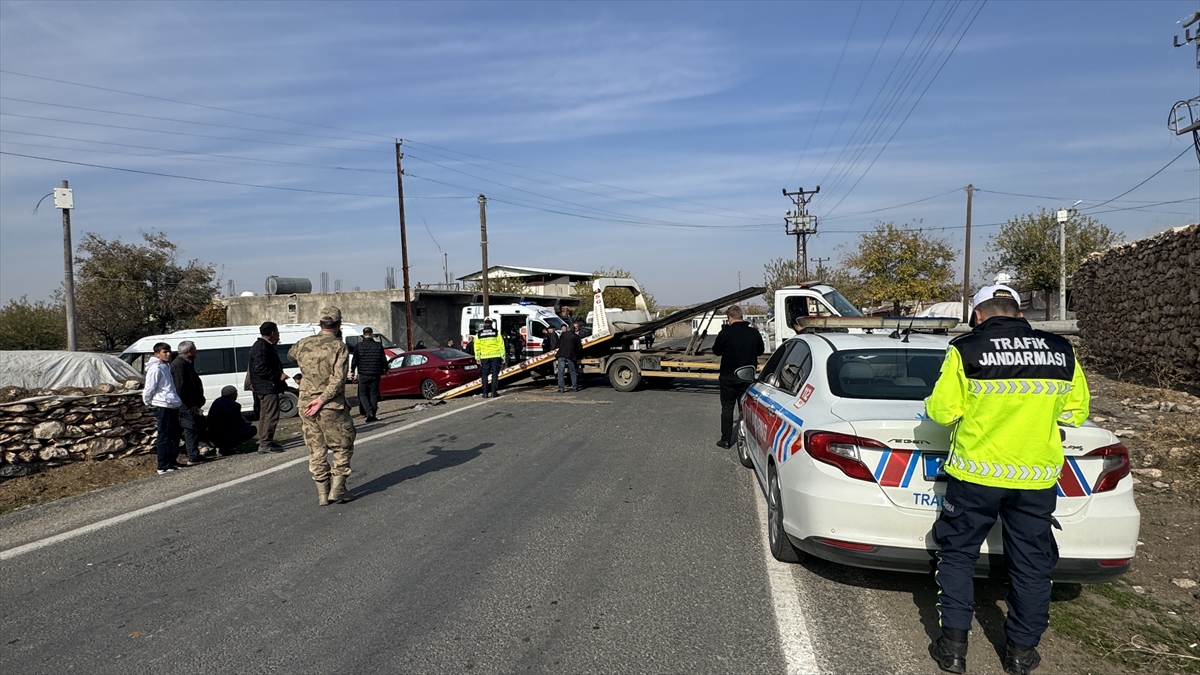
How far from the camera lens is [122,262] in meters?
33.6

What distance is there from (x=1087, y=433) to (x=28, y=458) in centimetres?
1072

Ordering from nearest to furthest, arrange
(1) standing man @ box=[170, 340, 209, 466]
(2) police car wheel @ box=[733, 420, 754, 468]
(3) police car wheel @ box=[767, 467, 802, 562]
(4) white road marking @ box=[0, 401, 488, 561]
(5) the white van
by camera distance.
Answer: (3) police car wheel @ box=[767, 467, 802, 562]
(4) white road marking @ box=[0, 401, 488, 561]
(2) police car wheel @ box=[733, 420, 754, 468]
(1) standing man @ box=[170, 340, 209, 466]
(5) the white van

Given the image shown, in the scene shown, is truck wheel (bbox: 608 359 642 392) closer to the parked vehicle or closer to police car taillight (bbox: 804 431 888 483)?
the parked vehicle

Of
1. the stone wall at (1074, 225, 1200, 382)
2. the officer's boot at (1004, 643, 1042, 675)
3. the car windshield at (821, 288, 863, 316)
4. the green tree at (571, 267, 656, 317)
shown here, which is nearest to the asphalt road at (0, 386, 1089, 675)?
the officer's boot at (1004, 643, 1042, 675)

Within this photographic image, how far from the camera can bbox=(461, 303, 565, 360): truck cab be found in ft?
80.0

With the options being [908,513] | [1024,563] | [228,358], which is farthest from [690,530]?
[228,358]

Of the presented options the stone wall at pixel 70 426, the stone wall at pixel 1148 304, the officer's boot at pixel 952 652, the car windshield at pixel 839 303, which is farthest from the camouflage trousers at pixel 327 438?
the stone wall at pixel 1148 304

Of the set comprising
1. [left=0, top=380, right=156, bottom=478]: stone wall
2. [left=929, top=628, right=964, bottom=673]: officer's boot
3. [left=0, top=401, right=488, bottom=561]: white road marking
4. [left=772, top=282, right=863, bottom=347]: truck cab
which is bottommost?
[left=0, top=401, right=488, bottom=561]: white road marking

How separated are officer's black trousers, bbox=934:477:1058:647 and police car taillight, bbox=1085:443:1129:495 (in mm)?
466

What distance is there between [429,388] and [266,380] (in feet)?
26.9

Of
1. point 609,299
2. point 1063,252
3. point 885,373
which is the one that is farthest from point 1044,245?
point 885,373

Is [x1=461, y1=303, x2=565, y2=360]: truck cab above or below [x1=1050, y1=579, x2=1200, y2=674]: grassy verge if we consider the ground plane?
above

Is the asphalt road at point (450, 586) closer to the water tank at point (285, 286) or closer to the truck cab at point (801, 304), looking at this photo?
the truck cab at point (801, 304)

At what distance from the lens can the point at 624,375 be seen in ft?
55.1
